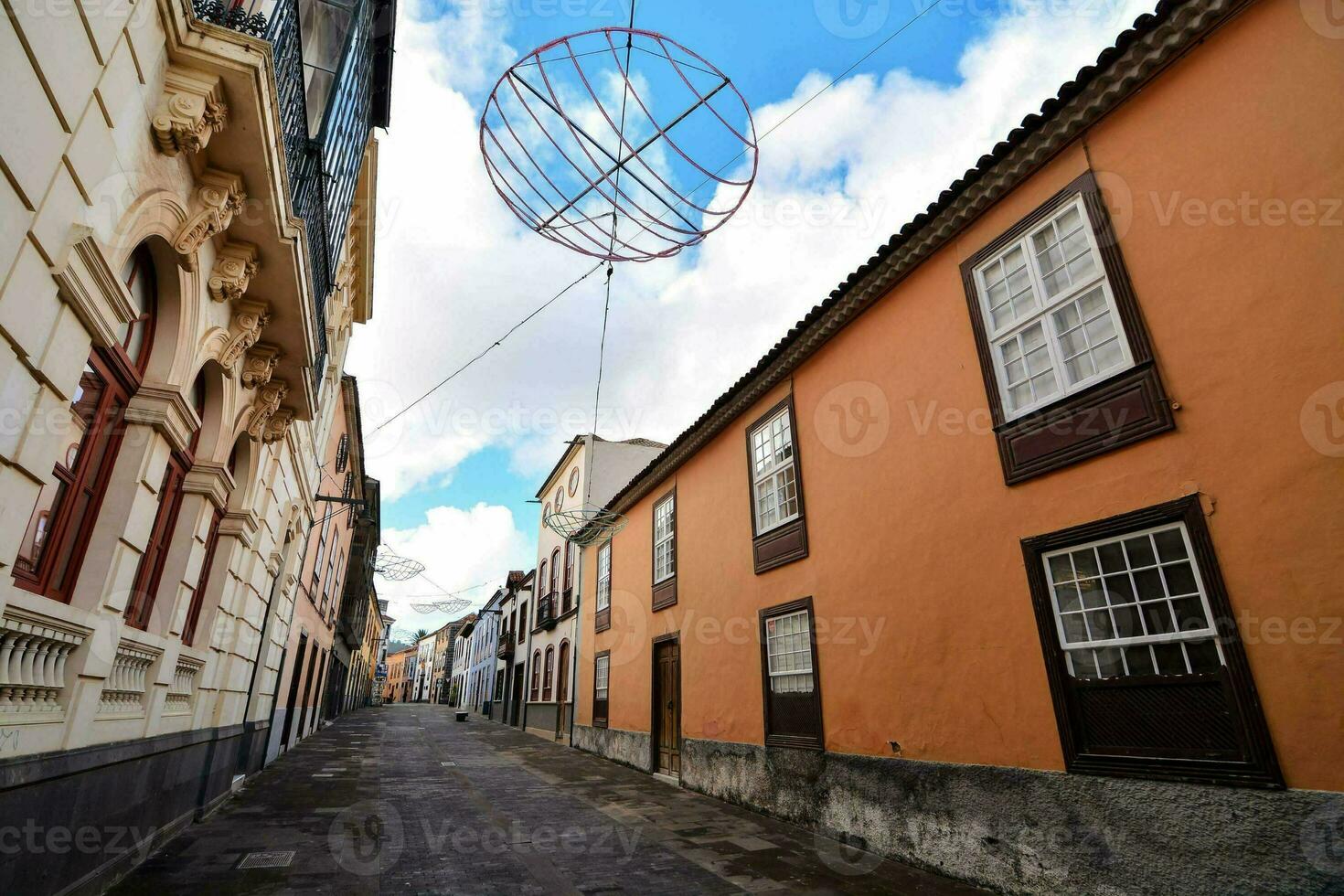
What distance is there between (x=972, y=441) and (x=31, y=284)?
718cm

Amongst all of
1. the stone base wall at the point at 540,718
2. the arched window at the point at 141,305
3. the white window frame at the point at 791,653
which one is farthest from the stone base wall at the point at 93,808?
the stone base wall at the point at 540,718

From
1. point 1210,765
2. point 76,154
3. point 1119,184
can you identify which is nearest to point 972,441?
point 1119,184

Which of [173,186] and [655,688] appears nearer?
[173,186]

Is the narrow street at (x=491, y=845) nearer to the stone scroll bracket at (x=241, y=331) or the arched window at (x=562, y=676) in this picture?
the stone scroll bracket at (x=241, y=331)

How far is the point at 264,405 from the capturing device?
24.4 ft

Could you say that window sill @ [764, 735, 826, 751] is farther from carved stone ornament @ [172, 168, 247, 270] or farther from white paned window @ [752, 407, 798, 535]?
carved stone ornament @ [172, 168, 247, 270]

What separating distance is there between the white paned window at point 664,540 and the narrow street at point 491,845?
4240 millimetres

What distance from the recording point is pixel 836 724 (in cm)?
805

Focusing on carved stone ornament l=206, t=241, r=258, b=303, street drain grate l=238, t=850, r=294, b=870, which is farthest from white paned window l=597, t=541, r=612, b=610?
carved stone ornament l=206, t=241, r=258, b=303

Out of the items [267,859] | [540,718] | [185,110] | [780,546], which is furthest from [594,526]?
[185,110]

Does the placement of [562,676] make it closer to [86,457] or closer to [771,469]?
[771,469]

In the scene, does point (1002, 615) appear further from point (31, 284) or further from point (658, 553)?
point (658, 553)

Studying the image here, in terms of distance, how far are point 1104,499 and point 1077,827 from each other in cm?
259

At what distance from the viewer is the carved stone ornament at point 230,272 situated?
A: 5500mm
